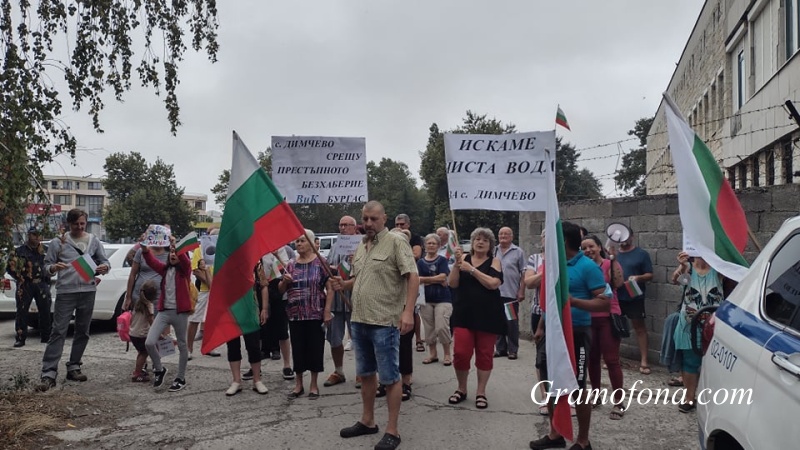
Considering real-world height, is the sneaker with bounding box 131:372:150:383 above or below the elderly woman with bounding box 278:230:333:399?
below

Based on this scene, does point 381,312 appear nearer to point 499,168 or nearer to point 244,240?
point 244,240

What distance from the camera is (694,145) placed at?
4203mm

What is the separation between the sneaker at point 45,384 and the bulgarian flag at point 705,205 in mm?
Answer: 6120

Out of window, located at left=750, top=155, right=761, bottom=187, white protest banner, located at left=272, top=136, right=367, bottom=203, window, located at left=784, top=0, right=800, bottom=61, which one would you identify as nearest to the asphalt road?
white protest banner, located at left=272, top=136, right=367, bottom=203

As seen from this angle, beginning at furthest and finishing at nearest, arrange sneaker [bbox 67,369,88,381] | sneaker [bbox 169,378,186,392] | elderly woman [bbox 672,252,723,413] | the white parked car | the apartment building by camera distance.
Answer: the apartment building
the white parked car
sneaker [bbox 67,369,88,381]
sneaker [bbox 169,378,186,392]
elderly woman [bbox 672,252,723,413]

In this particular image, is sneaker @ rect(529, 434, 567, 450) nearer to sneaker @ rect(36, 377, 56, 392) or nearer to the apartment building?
sneaker @ rect(36, 377, 56, 392)

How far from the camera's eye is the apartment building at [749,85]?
12.5 metres

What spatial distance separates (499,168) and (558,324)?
2.68m

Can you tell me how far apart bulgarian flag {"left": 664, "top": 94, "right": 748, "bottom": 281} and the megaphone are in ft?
9.96

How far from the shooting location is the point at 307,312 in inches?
224

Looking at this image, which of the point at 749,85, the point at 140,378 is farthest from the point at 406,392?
the point at 749,85

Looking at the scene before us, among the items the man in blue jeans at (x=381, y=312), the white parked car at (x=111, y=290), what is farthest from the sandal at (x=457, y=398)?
the white parked car at (x=111, y=290)

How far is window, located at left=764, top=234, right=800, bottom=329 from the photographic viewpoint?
2373 millimetres

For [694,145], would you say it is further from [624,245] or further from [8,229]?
[8,229]
